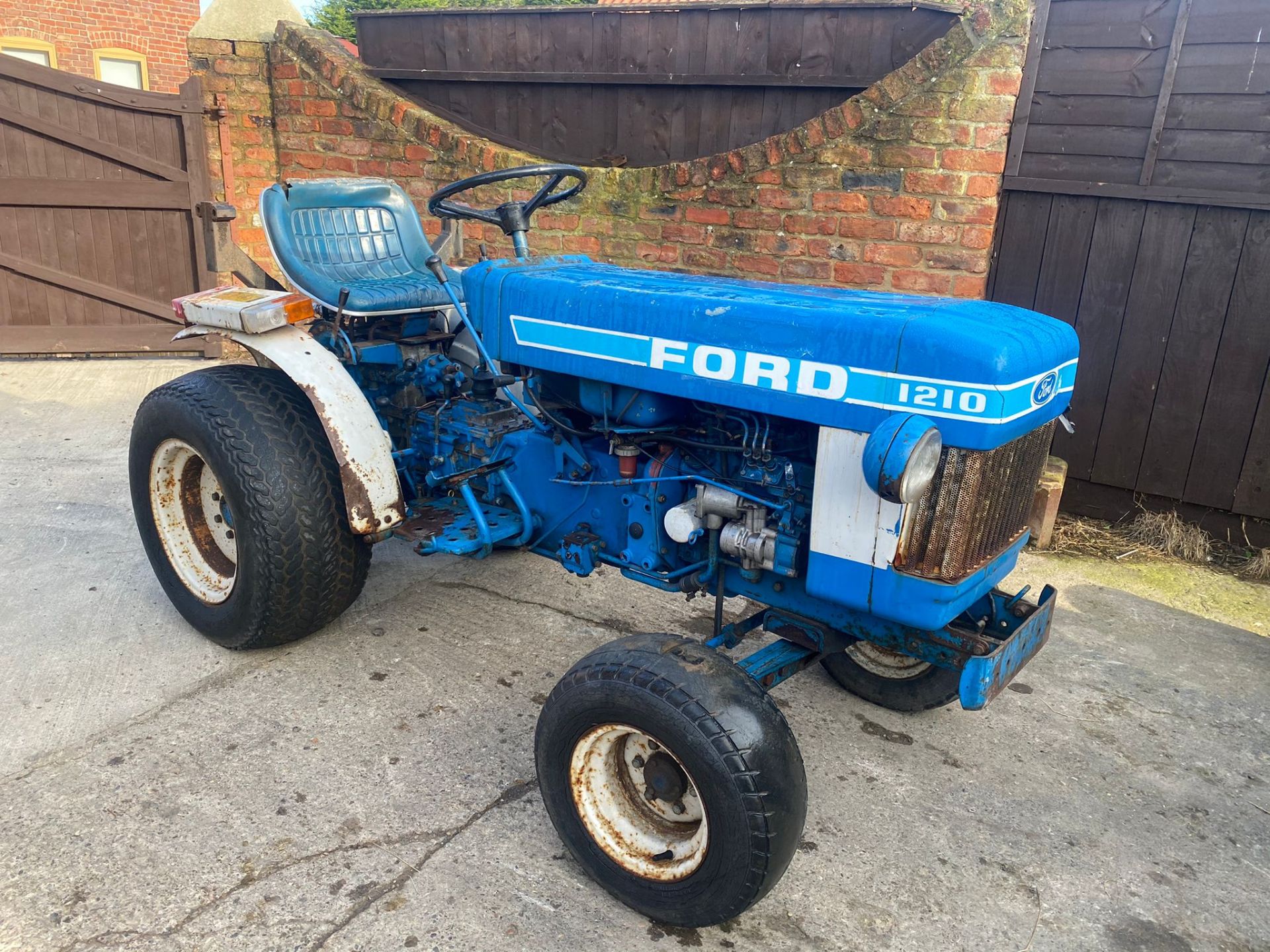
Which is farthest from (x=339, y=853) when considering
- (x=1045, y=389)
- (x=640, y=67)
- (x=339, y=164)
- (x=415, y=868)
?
(x=339, y=164)

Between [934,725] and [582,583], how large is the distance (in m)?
1.47

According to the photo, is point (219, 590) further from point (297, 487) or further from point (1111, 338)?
point (1111, 338)

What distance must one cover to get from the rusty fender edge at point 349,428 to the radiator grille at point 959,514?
1.57m

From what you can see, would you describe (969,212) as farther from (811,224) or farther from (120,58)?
(120,58)

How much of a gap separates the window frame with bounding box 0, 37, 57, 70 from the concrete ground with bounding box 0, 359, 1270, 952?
13288mm

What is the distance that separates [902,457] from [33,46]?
1628 centimetres

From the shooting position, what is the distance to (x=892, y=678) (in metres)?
2.90

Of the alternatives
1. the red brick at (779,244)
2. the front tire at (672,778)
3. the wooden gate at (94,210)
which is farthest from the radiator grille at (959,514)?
the wooden gate at (94,210)

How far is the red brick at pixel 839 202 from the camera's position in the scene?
443cm

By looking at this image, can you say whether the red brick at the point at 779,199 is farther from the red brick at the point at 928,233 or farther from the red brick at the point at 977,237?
the red brick at the point at 977,237

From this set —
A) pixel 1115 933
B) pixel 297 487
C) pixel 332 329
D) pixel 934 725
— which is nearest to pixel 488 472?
pixel 297 487

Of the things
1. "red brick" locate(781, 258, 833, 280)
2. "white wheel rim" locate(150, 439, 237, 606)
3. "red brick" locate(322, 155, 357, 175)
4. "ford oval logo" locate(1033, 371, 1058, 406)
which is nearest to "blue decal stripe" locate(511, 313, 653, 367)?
"ford oval logo" locate(1033, 371, 1058, 406)

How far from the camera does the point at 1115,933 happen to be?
6.91ft

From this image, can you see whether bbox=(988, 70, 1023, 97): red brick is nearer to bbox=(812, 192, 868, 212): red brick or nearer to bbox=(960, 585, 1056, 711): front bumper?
bbox=(812, 192, 868, 212): red brick
